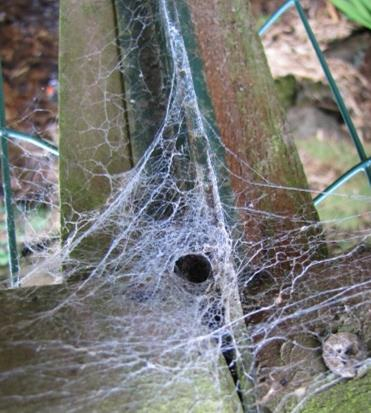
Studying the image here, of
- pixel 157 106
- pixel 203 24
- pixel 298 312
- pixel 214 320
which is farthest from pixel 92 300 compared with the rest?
pixel 203 24

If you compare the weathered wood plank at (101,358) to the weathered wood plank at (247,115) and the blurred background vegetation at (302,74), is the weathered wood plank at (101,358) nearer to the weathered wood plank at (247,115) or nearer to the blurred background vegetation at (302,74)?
the weathered wood plank at (247,115)

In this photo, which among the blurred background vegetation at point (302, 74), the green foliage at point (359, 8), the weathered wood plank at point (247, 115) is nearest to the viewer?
the weathered wood plank at point (247, 115)

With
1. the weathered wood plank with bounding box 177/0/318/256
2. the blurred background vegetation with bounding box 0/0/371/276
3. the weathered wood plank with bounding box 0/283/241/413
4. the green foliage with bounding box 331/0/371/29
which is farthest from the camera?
the blurred background vegetation with bounding box 0/0/371/276

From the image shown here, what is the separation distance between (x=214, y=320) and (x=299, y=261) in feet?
0.76

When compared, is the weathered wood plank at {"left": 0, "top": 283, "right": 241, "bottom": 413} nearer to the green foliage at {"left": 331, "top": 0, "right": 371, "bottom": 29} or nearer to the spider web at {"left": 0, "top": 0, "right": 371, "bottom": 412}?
the spider web at {"left": 0, "top": 0, "right": 371, "bottom": 412}

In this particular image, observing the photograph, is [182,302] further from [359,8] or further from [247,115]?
[359,8]

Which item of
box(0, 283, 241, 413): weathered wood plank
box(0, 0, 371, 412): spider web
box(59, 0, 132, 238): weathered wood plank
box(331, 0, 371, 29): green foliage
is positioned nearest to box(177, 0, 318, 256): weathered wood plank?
box(0, 0, 371, 412): spider web

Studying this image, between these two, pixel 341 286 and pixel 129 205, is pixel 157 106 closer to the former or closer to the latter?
pixel 129 205

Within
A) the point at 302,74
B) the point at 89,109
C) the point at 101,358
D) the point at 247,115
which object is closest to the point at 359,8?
the point at 302,74

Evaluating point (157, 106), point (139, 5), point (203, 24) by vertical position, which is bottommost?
point (157, 106)

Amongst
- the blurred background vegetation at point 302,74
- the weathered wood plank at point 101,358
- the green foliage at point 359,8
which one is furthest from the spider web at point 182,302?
the blurred background vegetation at point 302,74

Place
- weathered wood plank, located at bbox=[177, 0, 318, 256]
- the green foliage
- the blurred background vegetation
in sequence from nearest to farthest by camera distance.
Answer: weathered wood plank, located at bbox=[177, 0, 318, 256] < the green foliage < the blurred background vegetation

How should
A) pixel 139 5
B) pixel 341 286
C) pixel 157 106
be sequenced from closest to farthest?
1. pixel 341 286
2. pixel 157 106
3. pixel 139 5

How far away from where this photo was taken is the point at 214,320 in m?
0.69
